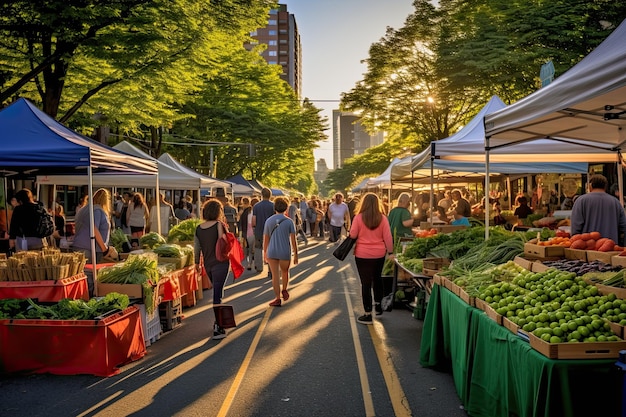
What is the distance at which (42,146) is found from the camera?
865cm

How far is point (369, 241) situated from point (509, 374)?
503 centimetres

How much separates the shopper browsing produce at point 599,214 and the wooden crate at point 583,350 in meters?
4.89

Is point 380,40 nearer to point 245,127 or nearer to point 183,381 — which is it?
point 245,127

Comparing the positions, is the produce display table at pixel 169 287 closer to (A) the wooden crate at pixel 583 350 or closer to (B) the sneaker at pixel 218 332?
(B) the sneaker at pixel 218 332

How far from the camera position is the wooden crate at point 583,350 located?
3.93m

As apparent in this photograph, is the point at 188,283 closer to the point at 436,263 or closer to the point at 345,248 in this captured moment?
the point at 345,248

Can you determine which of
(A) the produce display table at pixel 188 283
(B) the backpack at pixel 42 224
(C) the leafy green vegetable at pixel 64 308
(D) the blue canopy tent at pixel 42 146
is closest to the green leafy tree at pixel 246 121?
(A) the produce display table at pixel 188 283

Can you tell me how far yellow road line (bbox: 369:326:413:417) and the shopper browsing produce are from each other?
3.11 m

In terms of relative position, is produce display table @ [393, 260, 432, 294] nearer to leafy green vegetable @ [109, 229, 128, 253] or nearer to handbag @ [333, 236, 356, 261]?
handbag @ [333, 236, 356, 261]

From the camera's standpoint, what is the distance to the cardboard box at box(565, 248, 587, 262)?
6.47m

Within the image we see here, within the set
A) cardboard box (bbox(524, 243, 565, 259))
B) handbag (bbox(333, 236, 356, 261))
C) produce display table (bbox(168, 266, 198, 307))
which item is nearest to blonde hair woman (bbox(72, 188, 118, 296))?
produce display table (bbox(168, 266, 198, 307))

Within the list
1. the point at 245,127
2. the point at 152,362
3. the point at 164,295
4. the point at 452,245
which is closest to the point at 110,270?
the point at 164,295

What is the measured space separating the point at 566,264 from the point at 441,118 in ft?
99.5

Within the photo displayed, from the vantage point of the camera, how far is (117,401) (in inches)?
233
